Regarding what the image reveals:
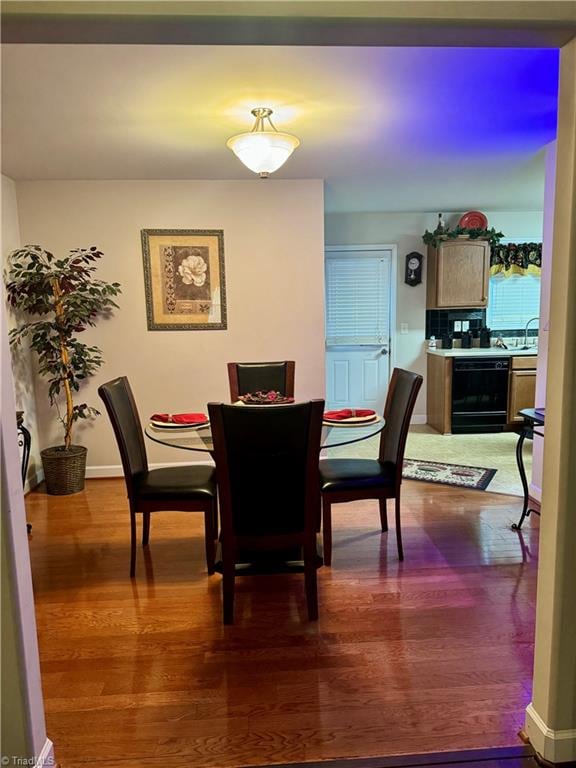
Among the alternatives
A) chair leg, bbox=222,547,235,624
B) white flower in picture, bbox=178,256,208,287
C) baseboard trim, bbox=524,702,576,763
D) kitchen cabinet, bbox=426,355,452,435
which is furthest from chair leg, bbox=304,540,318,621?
kitchen cabinet, bbox=426,355,452,435

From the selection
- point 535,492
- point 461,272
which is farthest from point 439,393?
point 535,492

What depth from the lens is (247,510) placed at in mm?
2141

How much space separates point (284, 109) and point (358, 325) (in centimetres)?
356

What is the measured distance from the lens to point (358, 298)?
5961 millimetres

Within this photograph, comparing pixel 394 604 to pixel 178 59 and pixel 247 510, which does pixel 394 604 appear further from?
pixel 178 59

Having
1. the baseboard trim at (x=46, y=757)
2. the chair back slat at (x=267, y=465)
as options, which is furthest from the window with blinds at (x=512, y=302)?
the baseboard trim at (x=46, y=757)

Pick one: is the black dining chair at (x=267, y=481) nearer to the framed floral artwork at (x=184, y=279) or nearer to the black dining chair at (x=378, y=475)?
the black dining chair at (x=378, y=475)

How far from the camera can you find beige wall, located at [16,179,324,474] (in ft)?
13.3

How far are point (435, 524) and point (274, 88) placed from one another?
2660mm

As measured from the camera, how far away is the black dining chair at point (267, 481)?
2029mm

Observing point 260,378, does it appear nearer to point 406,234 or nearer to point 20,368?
point 20,368

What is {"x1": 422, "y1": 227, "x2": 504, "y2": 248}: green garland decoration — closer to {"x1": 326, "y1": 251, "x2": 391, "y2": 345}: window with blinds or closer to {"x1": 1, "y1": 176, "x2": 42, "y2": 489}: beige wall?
{"x1": 326, "y1": 251, "x2": 391, "y2": 345}: window with blinds

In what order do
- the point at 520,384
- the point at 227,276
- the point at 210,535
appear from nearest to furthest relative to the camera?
the point at 210,535, the point at 227,276, the point at 520,384

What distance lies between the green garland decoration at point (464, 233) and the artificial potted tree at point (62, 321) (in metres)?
3.44
